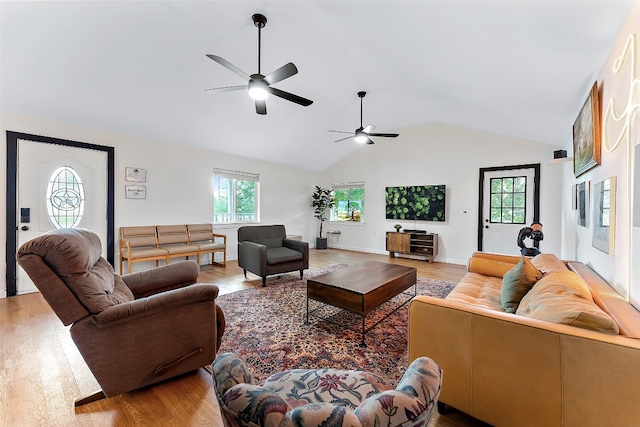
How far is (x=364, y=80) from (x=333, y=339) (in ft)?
11.6

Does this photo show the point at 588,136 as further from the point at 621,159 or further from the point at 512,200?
the point at 512,200

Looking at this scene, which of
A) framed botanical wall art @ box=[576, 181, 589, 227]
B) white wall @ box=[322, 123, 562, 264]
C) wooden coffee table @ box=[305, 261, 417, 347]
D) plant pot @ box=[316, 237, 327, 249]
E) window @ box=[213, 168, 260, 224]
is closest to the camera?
wooden coffee table @ box=[305, 261, 417, 347]

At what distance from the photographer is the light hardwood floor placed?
1521mm

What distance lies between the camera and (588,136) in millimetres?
2400

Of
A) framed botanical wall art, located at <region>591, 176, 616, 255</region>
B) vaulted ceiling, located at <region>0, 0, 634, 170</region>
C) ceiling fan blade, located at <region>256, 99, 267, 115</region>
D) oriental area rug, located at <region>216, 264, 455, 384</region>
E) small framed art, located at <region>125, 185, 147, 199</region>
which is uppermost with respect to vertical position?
vaulted ceiling, located at <region>0, 0, 634, 170</region>

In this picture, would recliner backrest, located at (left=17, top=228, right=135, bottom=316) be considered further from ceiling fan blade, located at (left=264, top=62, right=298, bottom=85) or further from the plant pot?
the plant pot

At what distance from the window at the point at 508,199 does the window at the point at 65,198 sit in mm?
7119

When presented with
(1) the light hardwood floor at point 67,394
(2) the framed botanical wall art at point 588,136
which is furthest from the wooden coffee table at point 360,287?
(2) the framed botanical wall art at point 588,136

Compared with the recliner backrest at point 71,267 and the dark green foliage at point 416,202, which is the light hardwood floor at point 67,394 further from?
the dark green foliage at point 416,202

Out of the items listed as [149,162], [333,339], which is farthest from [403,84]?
[149,162]

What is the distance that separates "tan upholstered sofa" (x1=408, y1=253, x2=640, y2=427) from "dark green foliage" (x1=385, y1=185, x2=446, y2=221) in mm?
4375

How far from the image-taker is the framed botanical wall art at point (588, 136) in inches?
85.4

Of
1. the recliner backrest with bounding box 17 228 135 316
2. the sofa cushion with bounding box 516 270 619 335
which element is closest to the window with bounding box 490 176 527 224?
the sofa cushion with bounding box 516 270 619 335

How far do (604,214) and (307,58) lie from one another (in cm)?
339
